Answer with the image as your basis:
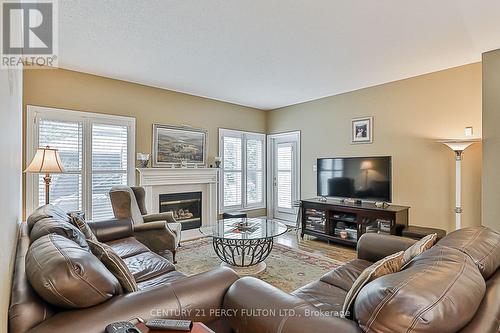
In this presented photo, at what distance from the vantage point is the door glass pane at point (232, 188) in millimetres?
5480

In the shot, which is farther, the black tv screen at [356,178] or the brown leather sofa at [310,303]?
the black tv screen at [356,178]

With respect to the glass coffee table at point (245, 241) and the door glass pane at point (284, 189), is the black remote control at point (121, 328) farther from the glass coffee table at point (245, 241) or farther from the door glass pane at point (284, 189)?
the door glass pane at point (284, 189)

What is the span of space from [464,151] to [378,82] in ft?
5.10

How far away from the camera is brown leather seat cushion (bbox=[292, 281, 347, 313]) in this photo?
1.58 m

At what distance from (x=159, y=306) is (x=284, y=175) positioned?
4947mm

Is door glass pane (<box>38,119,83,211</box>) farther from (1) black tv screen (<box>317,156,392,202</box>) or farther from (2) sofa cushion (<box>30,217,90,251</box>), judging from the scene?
(1) black tv screen (<box>317,156,392,202</box>)

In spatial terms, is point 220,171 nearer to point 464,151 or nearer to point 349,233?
point 349,233

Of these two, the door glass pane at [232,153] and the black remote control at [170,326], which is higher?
the door glass pane at [232,153]

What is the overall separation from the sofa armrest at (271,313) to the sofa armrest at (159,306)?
8 centimetres

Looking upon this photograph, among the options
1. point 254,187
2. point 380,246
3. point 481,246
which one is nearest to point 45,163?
point 380,246

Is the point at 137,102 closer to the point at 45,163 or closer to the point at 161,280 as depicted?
the point at 45,163

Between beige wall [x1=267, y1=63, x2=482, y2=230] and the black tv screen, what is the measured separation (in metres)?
0.29

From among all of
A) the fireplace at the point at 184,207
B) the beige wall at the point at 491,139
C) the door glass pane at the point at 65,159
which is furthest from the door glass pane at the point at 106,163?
the beige wall at the point at 491,139

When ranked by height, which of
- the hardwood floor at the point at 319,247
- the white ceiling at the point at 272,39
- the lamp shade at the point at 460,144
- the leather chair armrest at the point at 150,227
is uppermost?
the white ceiling at the point at 272,39
